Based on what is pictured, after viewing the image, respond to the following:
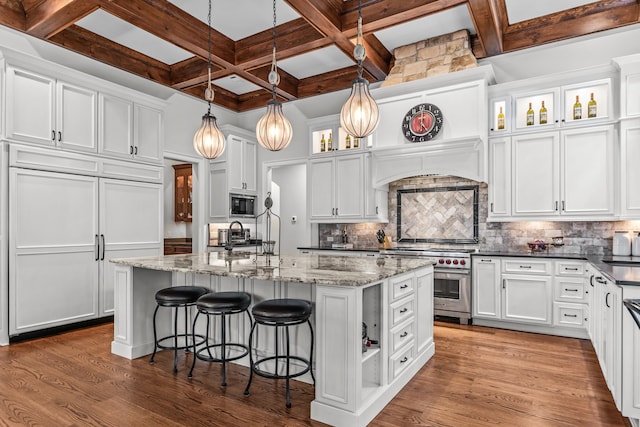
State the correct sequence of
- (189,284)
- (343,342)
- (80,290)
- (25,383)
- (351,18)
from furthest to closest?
(80,290) < (351,18) < (189,284) < (25,383) < (343,342)

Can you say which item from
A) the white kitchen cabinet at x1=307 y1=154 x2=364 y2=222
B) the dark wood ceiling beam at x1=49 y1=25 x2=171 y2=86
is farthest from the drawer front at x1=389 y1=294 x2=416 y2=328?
the dark wood ceiling beam at x1=49 y1=25 x2=171 y2=86

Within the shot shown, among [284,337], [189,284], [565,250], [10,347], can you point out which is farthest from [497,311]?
[10,347]

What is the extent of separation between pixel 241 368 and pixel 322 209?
3172 mm

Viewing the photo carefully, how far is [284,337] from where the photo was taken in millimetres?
3092

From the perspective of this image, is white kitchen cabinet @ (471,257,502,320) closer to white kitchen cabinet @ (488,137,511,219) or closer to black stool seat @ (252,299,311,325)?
white kitchen cabinet @ (488,137,511,219)

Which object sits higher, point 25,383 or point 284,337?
point 284,337

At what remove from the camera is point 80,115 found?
4445mm

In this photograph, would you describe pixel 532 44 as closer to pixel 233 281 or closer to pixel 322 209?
pixel 322 209

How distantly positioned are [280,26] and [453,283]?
11.9 ft

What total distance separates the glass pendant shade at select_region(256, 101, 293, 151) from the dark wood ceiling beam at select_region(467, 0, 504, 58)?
2070 millimetres

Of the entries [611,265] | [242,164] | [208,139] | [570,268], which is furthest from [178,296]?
[570,268]

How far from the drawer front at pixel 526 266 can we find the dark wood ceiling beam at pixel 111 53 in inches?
201

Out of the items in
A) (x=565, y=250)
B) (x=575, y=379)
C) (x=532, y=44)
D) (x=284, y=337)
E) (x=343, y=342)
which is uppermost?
(x=532, y=44)

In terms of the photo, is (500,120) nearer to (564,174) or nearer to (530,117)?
(530,117)
